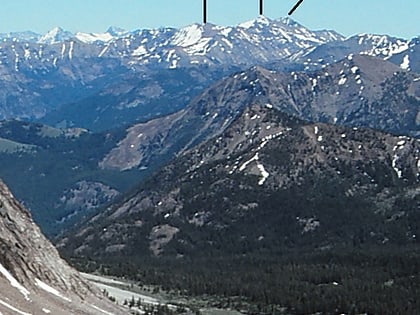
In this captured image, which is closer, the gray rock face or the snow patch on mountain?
the gray rock face

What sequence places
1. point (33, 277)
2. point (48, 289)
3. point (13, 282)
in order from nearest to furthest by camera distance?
point (13, 282)
point (48, 289)
point (33, 277)

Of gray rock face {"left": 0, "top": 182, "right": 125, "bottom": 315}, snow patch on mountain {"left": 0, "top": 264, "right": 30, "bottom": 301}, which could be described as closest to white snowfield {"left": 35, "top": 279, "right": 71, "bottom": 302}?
gray rock face {"left": 0, "top": 182, "right": 125, "bottom": 315}

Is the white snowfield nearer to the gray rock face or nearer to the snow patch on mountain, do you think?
the gray rock face

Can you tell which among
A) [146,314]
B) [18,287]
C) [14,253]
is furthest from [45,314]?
[146,314]

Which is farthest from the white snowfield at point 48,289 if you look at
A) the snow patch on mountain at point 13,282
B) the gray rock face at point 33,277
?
the snow patch on mountain at point 13,282

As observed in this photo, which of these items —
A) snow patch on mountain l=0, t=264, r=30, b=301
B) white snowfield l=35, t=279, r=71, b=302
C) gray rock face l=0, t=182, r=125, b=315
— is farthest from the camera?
white snowfield l=35, t=279, r=71, b=302

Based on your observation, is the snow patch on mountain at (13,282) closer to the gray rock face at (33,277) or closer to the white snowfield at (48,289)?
the gray rock face at (33,277)

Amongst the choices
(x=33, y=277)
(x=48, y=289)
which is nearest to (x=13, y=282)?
(x=33, y=277)

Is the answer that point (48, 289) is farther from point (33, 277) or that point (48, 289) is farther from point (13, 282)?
point (13, 282)
